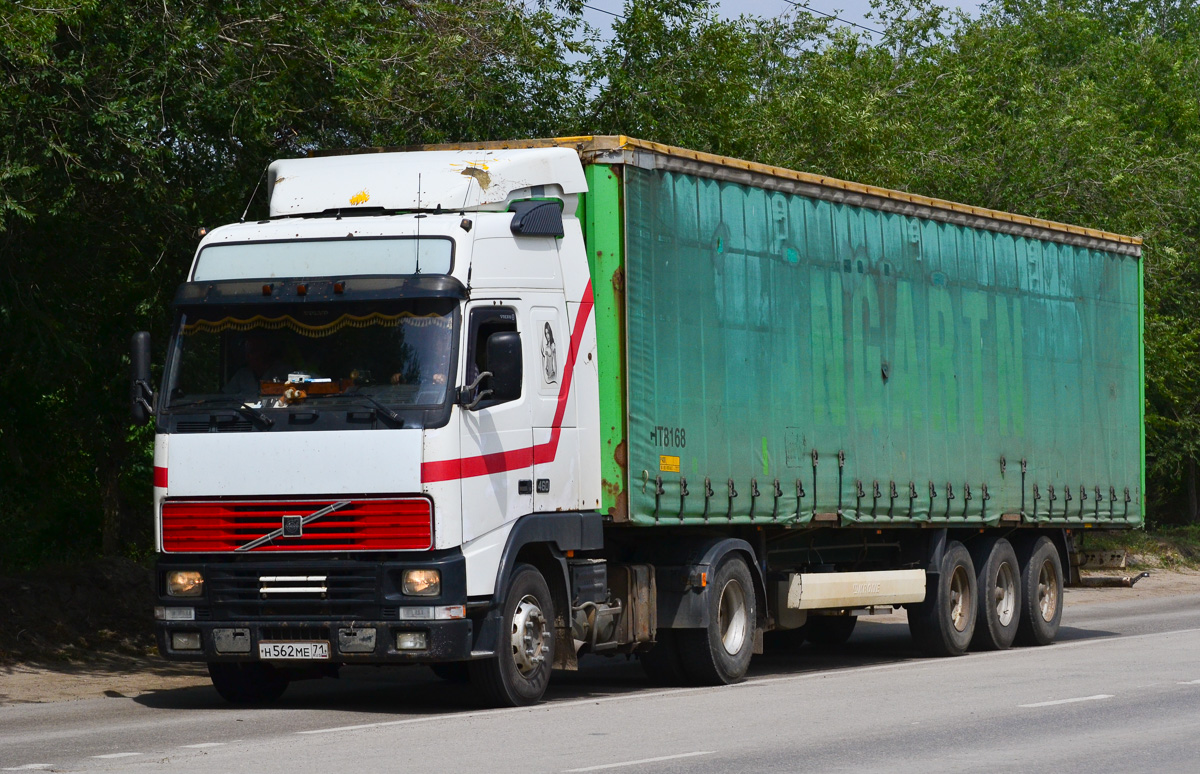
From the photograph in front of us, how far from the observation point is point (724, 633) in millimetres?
14516

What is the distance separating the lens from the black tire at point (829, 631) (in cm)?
1906

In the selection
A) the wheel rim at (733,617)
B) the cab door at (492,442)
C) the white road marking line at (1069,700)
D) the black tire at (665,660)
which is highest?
the cab door at (492,442)

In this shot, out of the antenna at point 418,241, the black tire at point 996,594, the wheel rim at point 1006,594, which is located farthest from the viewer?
the wheel rim at point 1006,594

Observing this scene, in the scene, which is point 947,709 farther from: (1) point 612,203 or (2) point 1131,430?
(2) point 1131,430

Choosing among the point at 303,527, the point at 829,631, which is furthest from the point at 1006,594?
the point at 303,527

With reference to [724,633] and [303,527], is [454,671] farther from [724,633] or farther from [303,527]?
[724,633]

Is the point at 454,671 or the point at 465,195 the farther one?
the point at 454,671

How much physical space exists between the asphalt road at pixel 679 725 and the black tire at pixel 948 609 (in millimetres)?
1034

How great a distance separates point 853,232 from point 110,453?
10.1 meters

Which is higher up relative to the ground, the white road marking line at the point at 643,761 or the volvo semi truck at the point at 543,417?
the volvo semi truck at the point at 543,417

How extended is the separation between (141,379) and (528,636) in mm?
3257

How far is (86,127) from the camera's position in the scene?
47.3ft

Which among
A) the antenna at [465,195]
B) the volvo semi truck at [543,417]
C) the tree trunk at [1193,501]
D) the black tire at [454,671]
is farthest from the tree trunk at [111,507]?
the tree trunk at [1193,501]

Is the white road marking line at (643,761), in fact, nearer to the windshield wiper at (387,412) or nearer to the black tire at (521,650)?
the black tire at (521,650)
